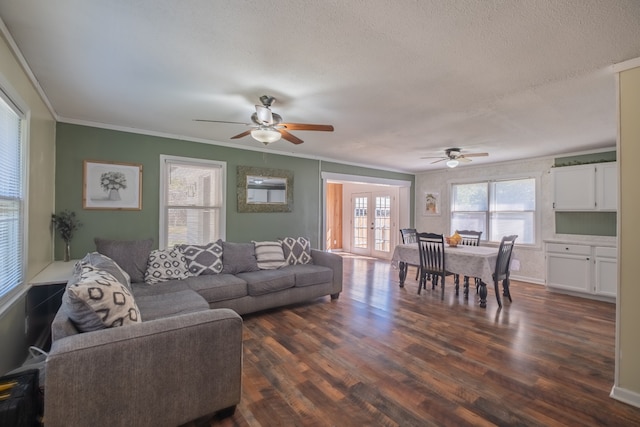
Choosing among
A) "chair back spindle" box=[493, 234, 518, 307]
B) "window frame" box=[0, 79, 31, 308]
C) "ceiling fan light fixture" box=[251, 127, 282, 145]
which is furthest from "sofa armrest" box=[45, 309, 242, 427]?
"chair back spindle" box=[493, 234, 518, 307]

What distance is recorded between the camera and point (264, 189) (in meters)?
4.94

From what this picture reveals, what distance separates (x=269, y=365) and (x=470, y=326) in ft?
7.32

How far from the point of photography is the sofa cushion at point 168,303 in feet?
7.64

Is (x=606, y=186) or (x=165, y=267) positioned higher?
(x=606, y=186)

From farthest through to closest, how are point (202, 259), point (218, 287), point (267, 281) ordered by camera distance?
1. point (202, 259)
2. point (267, 281)
3. point (218, 287)

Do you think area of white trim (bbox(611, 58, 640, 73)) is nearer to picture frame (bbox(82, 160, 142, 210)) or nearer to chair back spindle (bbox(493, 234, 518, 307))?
chair back spindle (bbox(493, 234, 518, 307))

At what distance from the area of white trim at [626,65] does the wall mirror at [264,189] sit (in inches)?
162

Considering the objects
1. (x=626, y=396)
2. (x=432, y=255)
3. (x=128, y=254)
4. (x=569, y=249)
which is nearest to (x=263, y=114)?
(x=128, y=254)

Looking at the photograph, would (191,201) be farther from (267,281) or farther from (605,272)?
(605,272)

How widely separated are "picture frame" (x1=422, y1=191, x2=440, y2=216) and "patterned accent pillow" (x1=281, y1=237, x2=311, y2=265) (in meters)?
3.91

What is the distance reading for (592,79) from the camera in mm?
2281

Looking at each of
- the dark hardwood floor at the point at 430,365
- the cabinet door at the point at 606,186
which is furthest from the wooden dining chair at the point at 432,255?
the cabinet door at the point at 606,186

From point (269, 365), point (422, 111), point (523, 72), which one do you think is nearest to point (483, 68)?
point (523, 72)

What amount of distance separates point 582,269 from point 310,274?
4.09m
